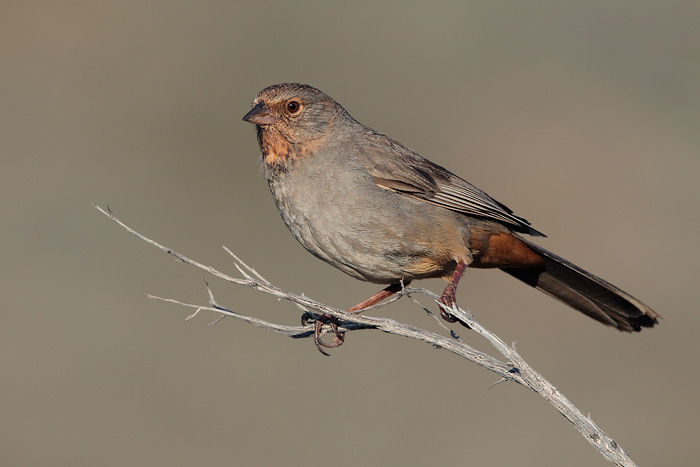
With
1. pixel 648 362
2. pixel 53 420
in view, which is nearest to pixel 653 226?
pixel 648 362

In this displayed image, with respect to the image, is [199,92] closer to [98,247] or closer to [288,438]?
[98,247]

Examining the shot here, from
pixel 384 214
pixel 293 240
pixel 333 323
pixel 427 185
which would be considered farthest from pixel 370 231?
pixel 293 240

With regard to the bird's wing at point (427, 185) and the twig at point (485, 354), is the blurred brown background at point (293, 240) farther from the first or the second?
the twig at point (485, 354)

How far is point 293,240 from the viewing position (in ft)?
35.8

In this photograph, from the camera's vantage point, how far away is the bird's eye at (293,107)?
17.6 feet

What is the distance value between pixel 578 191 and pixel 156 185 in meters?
5.85

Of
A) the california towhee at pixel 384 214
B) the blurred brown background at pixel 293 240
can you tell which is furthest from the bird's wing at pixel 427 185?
the blurred brown background at pixel 293 240

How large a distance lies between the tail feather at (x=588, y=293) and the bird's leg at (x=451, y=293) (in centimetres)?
57

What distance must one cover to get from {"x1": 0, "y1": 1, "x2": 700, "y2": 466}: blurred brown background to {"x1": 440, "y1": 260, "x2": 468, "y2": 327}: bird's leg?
3338 millimetres

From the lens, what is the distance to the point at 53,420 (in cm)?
838

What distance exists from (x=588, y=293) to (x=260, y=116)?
240 centimetres

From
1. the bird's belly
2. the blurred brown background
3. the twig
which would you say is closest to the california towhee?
the bird's belly

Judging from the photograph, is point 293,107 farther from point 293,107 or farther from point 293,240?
point 293,240

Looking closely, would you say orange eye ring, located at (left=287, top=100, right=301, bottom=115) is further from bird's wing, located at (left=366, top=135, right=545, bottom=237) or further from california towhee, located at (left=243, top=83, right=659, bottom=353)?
bird's wing, located at (left=366, top=135, right=545, bottom=237)
